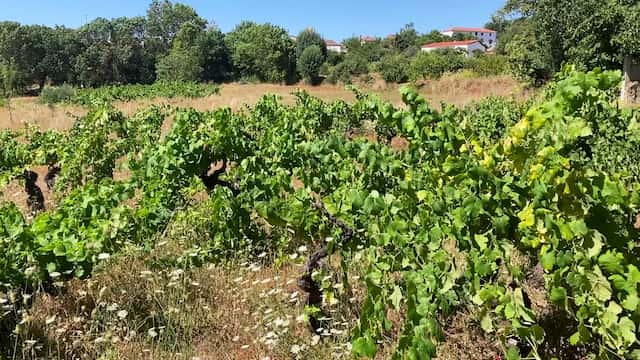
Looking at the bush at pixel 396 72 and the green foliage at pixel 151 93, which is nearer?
the green foliage at pixel 151 93

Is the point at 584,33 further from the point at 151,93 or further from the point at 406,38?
the point at 406,38

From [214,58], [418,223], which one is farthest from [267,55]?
[418,223]

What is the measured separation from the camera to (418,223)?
2.23 metres

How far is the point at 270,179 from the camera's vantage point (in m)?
3.46

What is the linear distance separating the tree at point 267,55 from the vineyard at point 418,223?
1731 inches

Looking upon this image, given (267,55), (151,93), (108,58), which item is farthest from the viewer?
(108,58)

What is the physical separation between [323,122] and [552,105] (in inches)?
337

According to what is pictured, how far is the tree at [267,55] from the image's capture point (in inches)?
1905

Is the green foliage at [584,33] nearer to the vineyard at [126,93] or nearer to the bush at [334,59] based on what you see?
the vineyard at [126,93]

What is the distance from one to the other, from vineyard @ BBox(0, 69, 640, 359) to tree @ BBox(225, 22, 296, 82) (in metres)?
44.0

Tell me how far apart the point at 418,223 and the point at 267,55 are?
47.9 m

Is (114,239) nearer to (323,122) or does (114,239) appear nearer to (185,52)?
(323,122)

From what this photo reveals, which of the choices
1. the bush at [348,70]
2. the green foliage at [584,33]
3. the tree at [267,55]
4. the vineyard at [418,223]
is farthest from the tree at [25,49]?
the vineyard at [418,223]

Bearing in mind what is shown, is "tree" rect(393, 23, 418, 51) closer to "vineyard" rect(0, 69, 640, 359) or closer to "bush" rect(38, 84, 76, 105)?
"bush" rect(38, 84, 76, 105)
